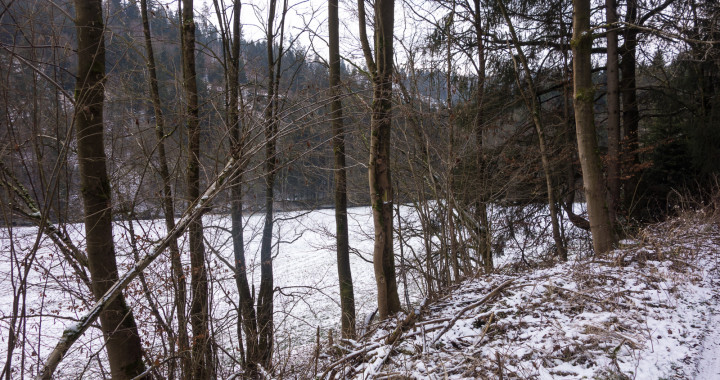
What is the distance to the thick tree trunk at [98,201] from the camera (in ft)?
11.5

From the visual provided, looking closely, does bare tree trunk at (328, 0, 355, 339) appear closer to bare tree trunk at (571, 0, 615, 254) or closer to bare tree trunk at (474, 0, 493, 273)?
bare tree trunk at (474, 0, 493, 273)

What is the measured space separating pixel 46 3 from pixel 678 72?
12.4m

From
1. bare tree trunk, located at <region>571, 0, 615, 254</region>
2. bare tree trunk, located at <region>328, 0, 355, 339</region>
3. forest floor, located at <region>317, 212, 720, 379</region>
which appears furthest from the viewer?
bare tree trunk, located at <region>328, 0, 355, 339</region>

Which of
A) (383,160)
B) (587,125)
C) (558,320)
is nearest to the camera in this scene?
(558,320)

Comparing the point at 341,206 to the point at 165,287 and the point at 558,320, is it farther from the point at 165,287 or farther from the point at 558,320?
the point at 558,320

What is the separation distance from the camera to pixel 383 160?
486cm

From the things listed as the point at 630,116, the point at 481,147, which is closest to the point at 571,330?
the point at 481,147

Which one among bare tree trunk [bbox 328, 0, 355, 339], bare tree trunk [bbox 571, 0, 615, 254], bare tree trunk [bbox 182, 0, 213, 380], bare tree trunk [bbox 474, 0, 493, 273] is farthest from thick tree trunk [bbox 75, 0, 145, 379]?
bare tree trunk [bbox 474, 0, 493, 273]

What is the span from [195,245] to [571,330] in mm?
4184

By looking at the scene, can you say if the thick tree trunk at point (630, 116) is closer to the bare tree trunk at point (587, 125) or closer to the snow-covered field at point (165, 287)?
the bare tree trunk at point (587, 125)

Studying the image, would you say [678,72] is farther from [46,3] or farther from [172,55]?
[46,3]

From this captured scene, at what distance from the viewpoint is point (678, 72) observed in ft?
30.4

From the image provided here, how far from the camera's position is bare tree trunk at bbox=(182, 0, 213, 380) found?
4273 mm

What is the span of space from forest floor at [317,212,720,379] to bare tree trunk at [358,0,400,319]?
68cm
